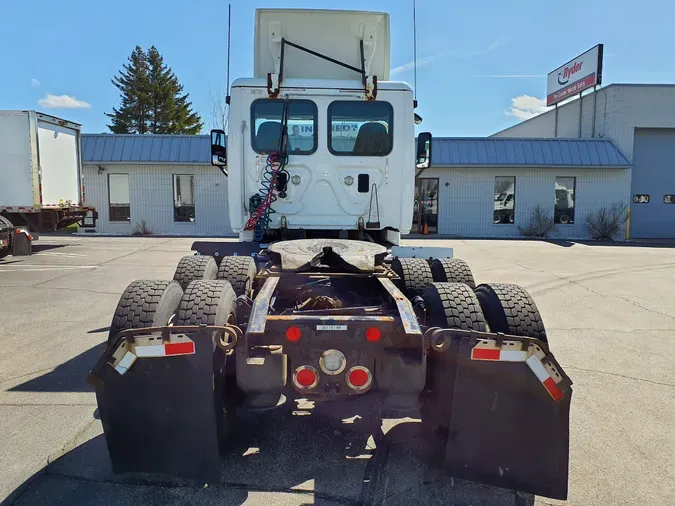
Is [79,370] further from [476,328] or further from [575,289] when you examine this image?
[575,289]

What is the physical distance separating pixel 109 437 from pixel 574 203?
77.5 feet

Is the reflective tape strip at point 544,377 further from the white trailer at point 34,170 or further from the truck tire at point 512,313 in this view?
the white trailer at point 34,170

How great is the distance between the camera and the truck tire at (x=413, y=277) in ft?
14.7

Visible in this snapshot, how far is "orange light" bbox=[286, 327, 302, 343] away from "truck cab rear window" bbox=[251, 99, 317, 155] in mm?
3398

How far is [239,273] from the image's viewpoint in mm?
4539

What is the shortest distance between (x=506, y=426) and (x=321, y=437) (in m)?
1.38

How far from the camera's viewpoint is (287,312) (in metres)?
3.28

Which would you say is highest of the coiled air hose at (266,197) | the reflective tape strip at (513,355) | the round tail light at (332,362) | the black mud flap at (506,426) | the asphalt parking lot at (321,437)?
the coiled air hose at (266,197)

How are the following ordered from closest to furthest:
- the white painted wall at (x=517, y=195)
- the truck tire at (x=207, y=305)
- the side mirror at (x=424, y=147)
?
1. the truck tire at (x=207, y=305)
2. the side mirror at (x=424, y=147)
3. the white painted wall at (x=517, y=195)

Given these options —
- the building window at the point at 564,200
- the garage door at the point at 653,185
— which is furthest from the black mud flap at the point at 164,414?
the garage door at the point at 653,185

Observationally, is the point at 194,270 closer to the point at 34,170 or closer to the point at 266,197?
the point at 266,197

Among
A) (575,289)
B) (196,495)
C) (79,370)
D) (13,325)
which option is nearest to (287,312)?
(196,495)

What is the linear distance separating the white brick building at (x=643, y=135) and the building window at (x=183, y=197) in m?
19.0

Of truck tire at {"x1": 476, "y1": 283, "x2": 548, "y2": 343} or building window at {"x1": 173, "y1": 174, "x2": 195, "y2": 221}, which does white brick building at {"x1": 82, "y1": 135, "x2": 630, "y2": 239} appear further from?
truck tire at {"x1": 476, "y1": 283, "x2": 548, "y2": 343}
